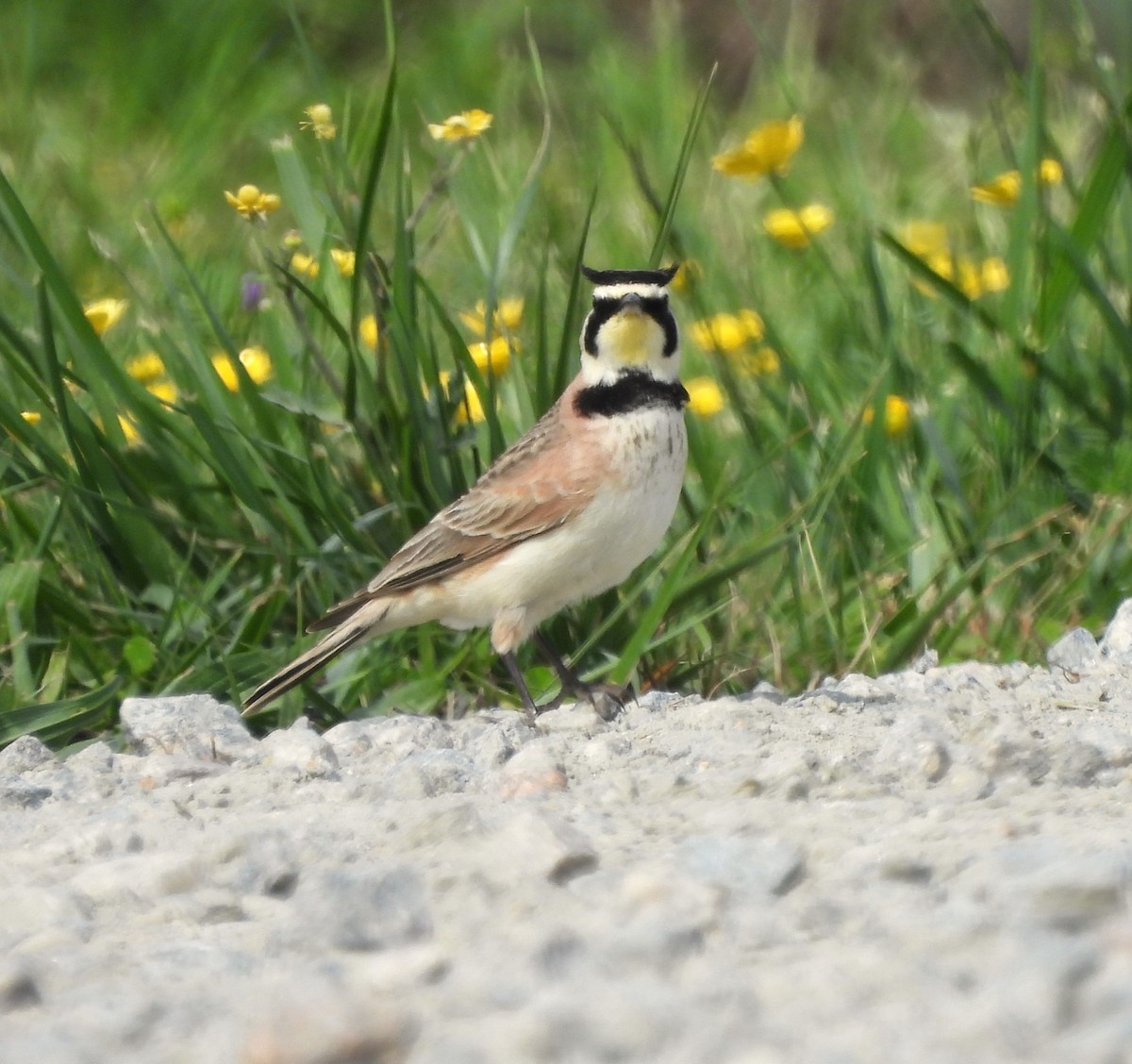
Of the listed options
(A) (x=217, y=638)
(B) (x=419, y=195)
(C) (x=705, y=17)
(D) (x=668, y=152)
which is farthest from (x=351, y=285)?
(C) (x=705, y=17)

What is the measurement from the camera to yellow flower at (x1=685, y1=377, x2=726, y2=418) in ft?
18.5

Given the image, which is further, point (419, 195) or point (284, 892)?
point (419, 195)

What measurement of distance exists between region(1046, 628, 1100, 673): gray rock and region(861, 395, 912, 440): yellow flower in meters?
1.13

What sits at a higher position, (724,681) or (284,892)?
(284,892)

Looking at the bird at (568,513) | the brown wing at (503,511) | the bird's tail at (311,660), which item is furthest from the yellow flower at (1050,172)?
the bird's tail at (311,660)

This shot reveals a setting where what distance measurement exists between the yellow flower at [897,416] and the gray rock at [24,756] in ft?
7.83

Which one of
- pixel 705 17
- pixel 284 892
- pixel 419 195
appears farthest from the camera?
pixel 705 17

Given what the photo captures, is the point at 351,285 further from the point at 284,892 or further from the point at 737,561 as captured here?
the point at 284,892

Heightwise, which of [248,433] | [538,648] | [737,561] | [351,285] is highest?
[351,285]

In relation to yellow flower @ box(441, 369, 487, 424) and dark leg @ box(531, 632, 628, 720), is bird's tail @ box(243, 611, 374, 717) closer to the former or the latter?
dark leg @ box(531, 632, 628, 720)

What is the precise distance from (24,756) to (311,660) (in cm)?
72

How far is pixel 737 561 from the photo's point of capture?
13.3ft

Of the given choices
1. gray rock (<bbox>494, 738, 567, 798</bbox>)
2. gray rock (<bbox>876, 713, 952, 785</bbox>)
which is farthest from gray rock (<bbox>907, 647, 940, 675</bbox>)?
gray rock (<bbox>494, 738, 567, 798</bbox>)

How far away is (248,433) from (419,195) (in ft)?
8.90
